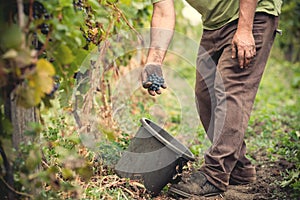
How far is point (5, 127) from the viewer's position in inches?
83.2

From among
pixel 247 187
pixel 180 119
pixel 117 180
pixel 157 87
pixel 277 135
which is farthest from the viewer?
pixel 180 119

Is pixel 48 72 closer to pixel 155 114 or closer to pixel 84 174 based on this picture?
pixel 84 174

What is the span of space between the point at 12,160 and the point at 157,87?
957 millimetres

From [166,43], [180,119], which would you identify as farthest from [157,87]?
[180,119]

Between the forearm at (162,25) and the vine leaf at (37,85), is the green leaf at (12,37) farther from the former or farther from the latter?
the forearm at (162,25)

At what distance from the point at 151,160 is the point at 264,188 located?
80cm

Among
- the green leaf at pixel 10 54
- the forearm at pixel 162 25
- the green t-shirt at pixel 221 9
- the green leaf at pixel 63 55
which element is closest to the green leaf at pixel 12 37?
the green leaf at pixel 10 54

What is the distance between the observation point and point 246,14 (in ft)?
9.74

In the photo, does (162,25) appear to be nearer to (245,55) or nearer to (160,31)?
(160,31)

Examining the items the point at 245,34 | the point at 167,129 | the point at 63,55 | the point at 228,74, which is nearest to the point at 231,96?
the point at 228,74

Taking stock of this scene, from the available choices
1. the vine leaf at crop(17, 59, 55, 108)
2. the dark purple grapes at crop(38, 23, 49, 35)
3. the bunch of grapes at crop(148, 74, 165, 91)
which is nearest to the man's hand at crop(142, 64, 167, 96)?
the bunch of grapes at crop(148, 74, 165, 91)

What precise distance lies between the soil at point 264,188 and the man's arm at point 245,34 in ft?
2.60

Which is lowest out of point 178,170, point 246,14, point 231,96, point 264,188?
point 264,188

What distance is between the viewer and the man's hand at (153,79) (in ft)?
9.24
